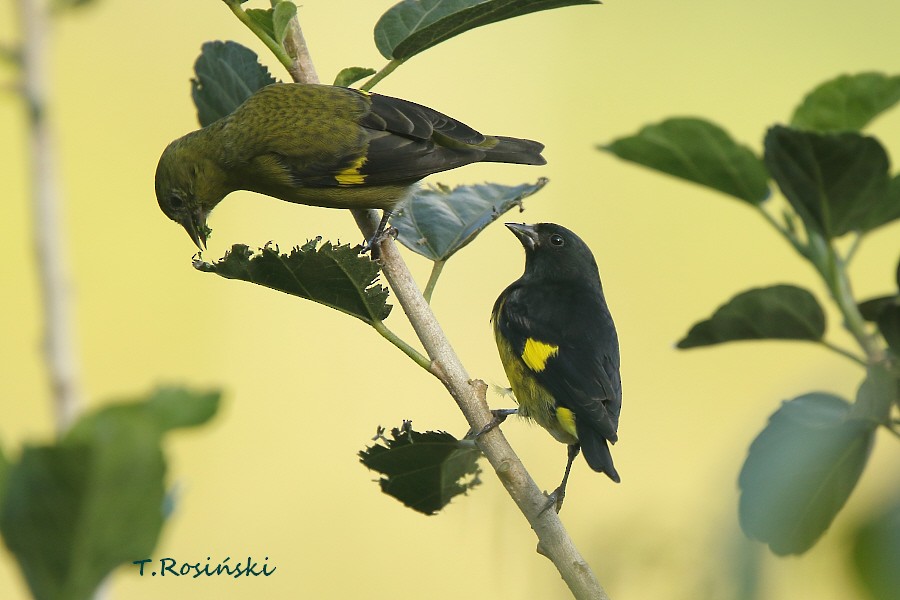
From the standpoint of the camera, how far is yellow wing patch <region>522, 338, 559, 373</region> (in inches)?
97.7

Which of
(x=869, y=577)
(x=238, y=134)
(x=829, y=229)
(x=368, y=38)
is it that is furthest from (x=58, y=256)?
(x=368, y=38)

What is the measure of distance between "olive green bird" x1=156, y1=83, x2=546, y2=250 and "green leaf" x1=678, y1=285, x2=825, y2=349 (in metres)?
1.79

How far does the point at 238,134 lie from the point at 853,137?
2339 millimetres

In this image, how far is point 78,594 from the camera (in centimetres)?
52

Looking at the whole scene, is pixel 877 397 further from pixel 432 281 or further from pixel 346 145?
pixel 346 145

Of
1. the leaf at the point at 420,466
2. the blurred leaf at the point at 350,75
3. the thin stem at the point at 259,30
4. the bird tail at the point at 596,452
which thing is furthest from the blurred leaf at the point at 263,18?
the bird tail at the point at 596,452

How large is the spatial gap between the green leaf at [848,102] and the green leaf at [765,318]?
0.15 meters

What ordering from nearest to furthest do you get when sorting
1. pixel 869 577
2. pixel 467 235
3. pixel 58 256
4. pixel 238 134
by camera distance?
1. pixel 869 577
2. pixel 467 235
3. pixel 58 256
4. pixel 238 134

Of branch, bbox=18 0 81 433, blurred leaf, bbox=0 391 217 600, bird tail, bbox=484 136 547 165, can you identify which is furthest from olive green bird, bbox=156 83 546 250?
blurred leaf, bbox=0 391 217 600

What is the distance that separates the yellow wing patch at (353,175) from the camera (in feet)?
8.75

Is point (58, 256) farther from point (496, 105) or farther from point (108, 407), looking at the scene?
point (496, 105)

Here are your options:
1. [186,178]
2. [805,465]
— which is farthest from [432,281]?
[186,178]

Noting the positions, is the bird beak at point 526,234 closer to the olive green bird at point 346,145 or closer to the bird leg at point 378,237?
the olive green bird at point 346,145

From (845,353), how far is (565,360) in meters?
1.62
